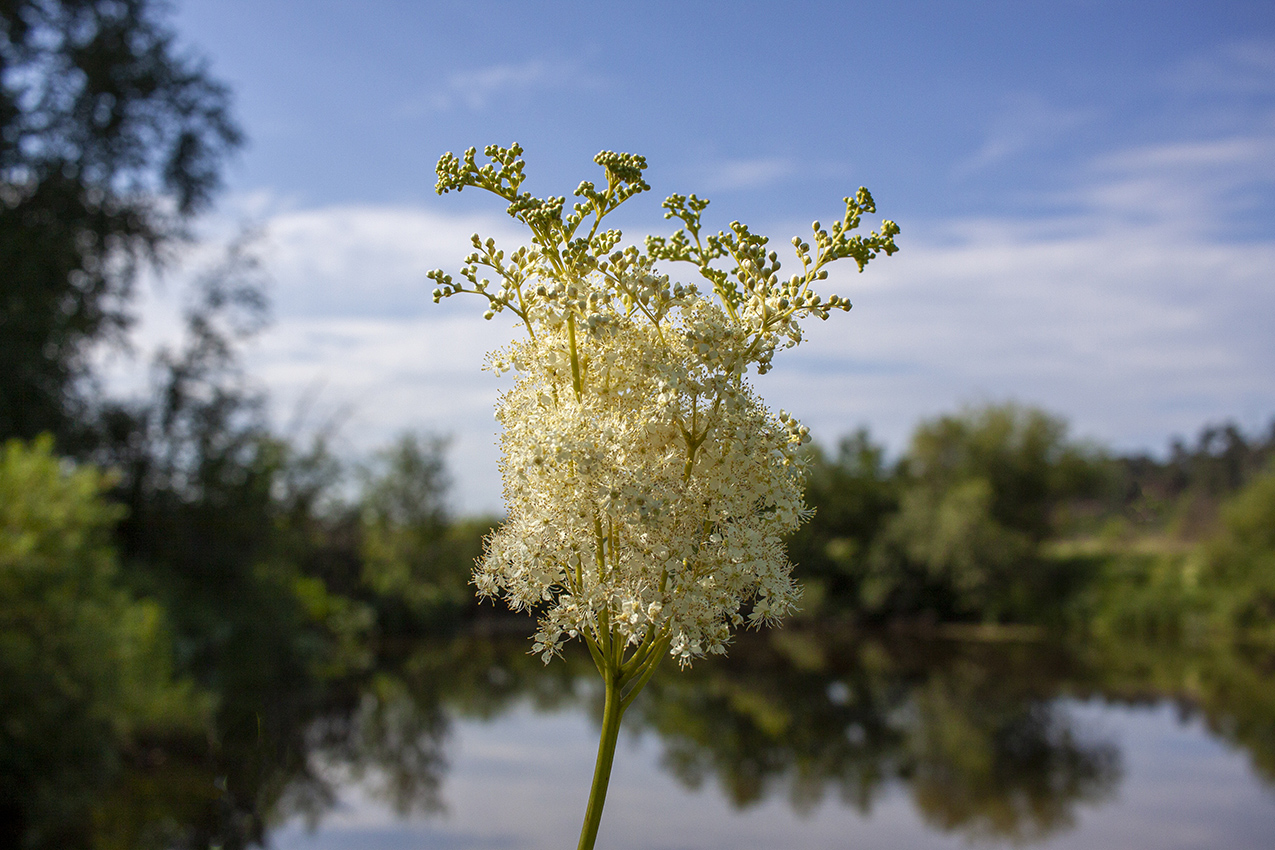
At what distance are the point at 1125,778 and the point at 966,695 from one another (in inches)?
269

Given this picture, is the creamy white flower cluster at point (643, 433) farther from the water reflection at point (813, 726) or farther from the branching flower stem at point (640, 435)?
the water reflection at point (813, 726)

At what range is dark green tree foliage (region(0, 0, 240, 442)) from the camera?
12930mm


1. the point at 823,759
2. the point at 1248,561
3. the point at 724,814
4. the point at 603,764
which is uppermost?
the point at 1248,561

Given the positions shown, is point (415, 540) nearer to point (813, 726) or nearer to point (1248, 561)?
point (813, 726)

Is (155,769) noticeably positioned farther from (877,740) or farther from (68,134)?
(877,740)

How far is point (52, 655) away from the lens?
26.5 feet

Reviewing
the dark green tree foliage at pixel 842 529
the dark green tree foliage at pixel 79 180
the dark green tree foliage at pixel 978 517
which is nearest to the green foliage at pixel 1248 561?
the dark green tree foliage at pixel 978 517

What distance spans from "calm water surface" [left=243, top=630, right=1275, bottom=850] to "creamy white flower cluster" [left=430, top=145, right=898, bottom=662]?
1369cm

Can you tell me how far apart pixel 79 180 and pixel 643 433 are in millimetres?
16370

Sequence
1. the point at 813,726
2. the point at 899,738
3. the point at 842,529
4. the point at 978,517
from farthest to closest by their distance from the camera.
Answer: the point at 842,529 → the point at 978,517 → the point at 813,726 → the point at 899,738

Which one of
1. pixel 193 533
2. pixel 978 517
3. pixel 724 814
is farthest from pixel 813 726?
pixel 978 517

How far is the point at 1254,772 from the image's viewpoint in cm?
1756

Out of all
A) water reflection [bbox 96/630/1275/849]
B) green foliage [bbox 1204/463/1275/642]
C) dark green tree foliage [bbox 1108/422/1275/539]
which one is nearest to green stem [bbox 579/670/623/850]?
water reflection [bbox 96/630/1275/849]

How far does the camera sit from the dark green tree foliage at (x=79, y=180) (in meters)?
12.9
